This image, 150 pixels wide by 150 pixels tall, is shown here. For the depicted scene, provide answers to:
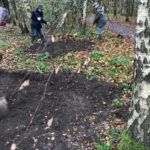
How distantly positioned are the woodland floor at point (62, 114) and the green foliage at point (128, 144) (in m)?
0.66

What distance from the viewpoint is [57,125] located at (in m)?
6.79

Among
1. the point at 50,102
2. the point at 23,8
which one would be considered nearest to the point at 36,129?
the point at 50,102

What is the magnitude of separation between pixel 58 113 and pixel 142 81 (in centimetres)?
293

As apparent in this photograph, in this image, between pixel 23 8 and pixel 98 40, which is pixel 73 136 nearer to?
pixel 98 40

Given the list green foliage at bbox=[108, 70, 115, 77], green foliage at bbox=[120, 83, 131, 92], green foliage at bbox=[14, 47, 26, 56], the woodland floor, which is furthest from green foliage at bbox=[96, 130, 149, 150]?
green foliage at bbox=[14, 47, 26, 56]


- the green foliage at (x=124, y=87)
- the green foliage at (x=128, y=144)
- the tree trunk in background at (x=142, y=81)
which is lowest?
the green foliage at (x=124, y=87)

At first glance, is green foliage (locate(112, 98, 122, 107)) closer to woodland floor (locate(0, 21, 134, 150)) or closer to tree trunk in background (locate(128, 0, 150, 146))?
woodland floor (locate(0, 21, 134, 150))

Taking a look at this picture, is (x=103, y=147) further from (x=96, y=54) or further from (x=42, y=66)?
(x=96, y=54)

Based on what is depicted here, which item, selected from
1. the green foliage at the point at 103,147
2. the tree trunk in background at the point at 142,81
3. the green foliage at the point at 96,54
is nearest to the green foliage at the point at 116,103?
the green foliage at the point at 103,147

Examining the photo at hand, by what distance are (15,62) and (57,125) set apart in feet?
18.8

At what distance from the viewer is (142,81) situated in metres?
4.89

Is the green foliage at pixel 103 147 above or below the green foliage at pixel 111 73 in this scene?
above

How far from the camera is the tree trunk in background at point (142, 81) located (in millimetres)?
4680

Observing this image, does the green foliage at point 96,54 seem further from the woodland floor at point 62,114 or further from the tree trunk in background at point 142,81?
the tree trunk in background at point 142,81
